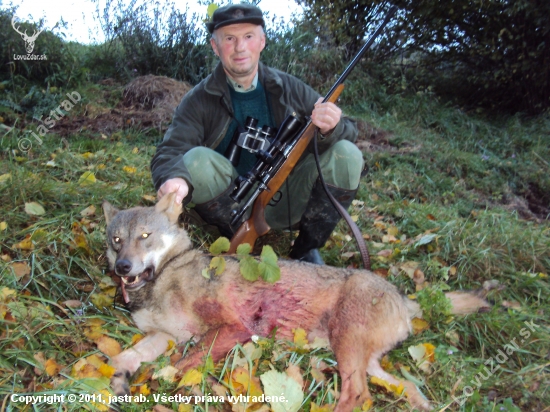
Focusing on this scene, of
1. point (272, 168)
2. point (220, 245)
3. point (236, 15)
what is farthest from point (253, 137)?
point (220, 245)

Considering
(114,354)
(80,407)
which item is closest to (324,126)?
(114,354)

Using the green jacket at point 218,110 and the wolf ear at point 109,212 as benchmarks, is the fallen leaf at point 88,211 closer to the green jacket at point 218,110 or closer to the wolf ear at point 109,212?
the wolf ear at point 109,212

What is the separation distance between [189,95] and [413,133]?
19.2 ft

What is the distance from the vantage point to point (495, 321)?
10.9 ft

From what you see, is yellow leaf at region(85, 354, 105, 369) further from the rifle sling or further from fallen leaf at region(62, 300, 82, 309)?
the rifle sling

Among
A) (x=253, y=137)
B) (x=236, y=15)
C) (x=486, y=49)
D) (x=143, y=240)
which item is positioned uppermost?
(x=486, y=49)

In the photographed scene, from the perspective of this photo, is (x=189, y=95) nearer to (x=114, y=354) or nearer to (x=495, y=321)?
(x=114, y=354)

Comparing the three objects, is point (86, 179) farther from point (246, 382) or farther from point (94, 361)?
point (246, 382)

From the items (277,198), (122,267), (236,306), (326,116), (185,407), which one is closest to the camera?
(185,407)

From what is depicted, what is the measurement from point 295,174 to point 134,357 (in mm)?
2389

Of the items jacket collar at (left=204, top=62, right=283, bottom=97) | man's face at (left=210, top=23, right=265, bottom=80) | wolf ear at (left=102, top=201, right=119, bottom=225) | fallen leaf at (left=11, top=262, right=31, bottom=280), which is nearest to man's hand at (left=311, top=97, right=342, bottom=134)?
jacket collar at (left=204, top=62, right=283, bottom=97)

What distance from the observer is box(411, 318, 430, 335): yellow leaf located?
3301mm

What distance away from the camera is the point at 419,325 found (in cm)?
331

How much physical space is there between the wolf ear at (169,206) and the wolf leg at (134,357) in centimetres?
89
